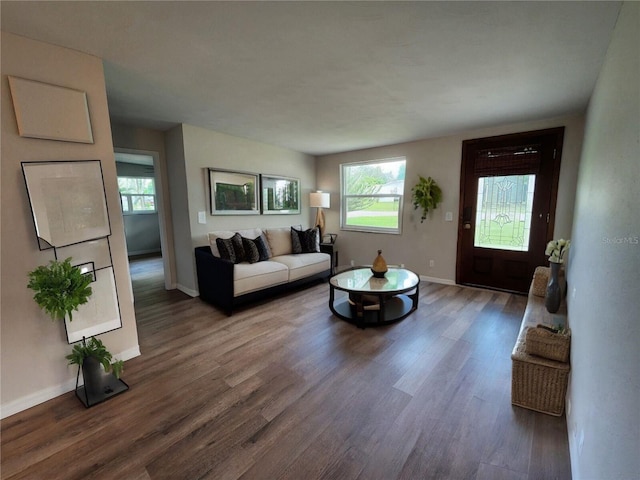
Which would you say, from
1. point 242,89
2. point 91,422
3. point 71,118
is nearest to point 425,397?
point 91,422

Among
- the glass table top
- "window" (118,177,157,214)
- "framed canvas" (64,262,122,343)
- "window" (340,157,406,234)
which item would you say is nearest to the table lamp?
"window" (340,157,406,234)

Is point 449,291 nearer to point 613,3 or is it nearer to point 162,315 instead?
point 613,3

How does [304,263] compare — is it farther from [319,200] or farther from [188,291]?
[188,291]

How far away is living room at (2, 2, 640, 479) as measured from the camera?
35.2 inches

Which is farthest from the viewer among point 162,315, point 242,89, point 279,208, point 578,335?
point 279,208

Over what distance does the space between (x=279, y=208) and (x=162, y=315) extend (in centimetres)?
251

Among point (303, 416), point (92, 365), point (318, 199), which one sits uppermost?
point (318, 199)

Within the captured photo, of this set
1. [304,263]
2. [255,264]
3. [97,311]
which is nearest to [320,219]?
[304,263]

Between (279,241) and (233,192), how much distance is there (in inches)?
40.9

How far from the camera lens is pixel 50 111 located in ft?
5.66

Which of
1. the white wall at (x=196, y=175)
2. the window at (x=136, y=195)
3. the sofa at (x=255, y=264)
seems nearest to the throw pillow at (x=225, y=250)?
the sofa at (x=255, y=264)

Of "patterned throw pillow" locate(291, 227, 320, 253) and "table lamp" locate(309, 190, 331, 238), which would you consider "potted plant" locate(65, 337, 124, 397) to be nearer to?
"patterned throw pillow" locate(291, 227, 320, 253)

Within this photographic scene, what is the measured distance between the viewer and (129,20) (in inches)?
59.8

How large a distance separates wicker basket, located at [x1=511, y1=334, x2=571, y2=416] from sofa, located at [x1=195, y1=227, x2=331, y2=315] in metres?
2.66
